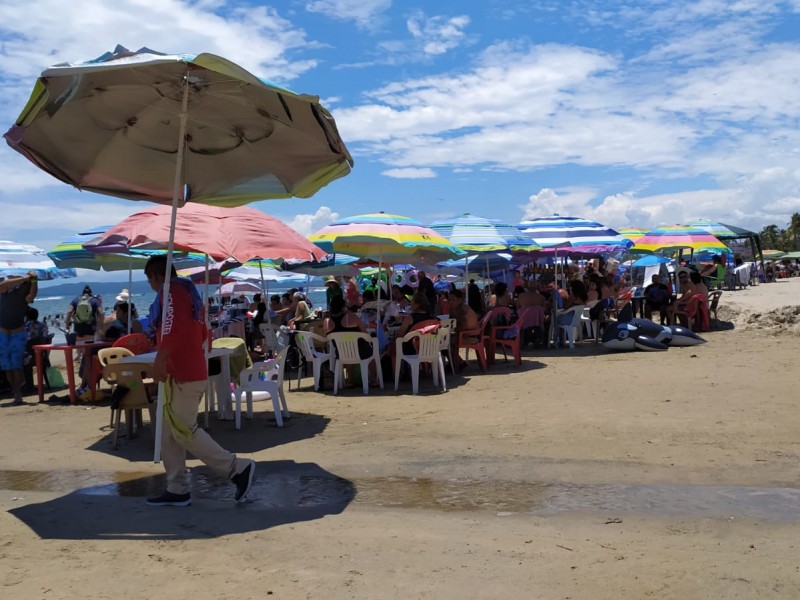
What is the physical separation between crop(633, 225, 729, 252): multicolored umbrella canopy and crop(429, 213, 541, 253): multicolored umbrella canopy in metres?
6.29

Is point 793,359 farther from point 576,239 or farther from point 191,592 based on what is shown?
point 191,592

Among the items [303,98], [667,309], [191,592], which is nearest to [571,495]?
[191,592]

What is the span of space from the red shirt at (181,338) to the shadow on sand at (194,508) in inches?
36.5

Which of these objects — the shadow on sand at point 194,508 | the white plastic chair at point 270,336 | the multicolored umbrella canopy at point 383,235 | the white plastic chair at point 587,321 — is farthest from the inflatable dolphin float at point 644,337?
the shadow on sand at point 194,508

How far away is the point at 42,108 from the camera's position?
17.4ft

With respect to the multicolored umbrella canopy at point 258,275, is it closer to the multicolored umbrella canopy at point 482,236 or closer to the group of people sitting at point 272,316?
the group of people sitting at point 272,316

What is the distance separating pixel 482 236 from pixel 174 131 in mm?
7070

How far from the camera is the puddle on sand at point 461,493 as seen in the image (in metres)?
4.86

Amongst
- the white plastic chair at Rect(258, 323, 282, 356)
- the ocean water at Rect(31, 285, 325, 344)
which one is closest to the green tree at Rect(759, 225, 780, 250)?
the ocean water at Rect(31, 285, 325, 344)

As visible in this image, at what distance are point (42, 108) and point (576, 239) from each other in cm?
1121

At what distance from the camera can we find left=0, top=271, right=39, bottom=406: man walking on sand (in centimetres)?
1008

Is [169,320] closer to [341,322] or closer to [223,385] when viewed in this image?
[223,385]

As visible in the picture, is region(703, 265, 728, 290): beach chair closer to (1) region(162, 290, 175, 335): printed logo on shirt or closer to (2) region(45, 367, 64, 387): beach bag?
(2) region(45, 367, 64, 387): beach bag

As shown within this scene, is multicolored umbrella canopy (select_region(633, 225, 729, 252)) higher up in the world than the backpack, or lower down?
higher up
